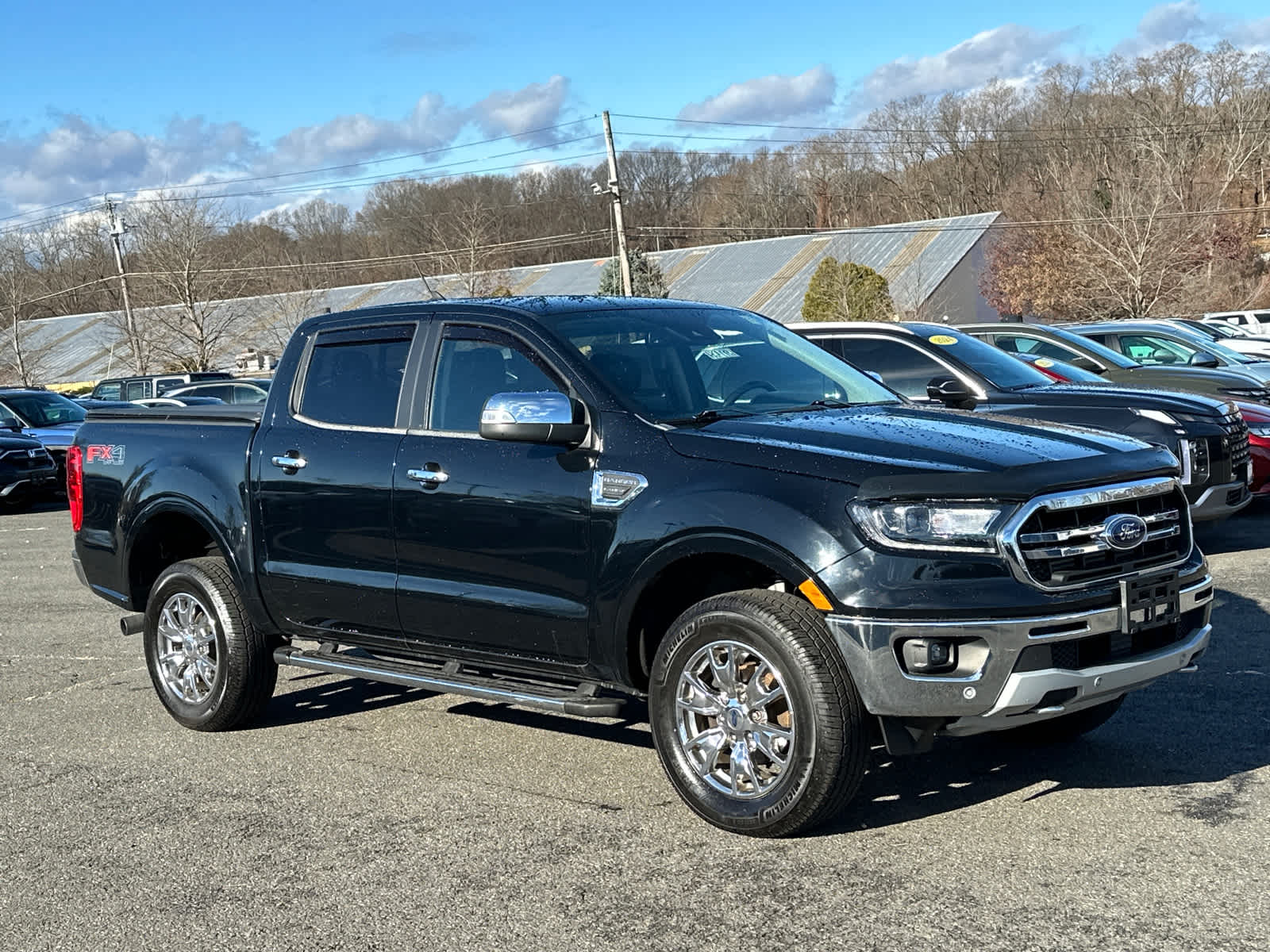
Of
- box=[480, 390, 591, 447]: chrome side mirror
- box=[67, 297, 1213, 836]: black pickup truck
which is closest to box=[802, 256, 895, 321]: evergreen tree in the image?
box=[67, 297, 1213, 836]: black pickup truck

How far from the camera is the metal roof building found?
181 feet

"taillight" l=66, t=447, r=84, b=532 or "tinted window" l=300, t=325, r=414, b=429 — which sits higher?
"tinted window" l=300, t=325, r=414, b=429

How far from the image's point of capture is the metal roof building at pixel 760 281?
181 ft

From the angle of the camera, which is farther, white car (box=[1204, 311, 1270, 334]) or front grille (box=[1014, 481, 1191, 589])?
white car (box=[1204, 311, 1270, 334])

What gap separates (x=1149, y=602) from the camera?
462cm

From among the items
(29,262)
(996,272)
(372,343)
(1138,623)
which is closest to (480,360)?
(372,343)

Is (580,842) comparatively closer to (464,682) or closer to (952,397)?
(464,682)

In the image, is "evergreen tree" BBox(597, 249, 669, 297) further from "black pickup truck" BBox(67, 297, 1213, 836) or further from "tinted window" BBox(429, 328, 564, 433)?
"tinted window" BBox(429, 328, 564, 433)

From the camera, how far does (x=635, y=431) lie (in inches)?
202

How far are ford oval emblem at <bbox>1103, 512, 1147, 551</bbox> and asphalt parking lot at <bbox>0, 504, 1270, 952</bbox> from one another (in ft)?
3.16

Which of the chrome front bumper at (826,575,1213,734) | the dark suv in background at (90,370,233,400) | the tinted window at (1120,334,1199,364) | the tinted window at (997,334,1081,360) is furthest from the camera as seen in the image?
the dark suv in background at (90,370,233,400)

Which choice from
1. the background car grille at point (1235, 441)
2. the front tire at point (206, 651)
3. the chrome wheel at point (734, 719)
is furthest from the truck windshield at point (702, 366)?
the background car grille at point (1235, 441)

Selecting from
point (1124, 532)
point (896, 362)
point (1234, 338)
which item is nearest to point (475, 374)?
point (1124, 532)

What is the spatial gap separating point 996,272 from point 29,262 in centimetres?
5188
